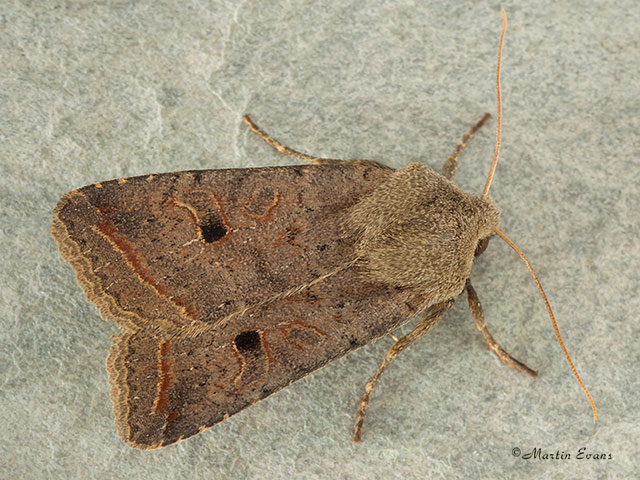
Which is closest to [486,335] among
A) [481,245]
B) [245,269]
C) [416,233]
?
[481,245]

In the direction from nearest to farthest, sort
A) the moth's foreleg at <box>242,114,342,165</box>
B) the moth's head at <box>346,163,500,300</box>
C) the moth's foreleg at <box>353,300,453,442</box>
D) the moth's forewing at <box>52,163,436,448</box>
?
the moth's forewing at <box>52,163,436,448</box>, the moth's head at <box>346,163,500,300</box>, the moth's foreleg at <box>353,300,453,442</box>, the moth's foreleg at <box>242,114,342,165</box>

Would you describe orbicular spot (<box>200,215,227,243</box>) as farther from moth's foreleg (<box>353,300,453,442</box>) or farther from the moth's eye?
the moth's eye

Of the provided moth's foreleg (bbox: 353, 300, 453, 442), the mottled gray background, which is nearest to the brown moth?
moth's foreleg (bbox: 353, 300, 453, 442)

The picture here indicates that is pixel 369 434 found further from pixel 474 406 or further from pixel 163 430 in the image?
pixel 163 430

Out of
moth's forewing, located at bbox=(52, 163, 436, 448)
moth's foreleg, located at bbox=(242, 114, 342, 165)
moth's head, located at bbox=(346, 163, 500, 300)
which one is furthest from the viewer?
moth's foreleg, located at bbox=(242, 114, 342, 165)

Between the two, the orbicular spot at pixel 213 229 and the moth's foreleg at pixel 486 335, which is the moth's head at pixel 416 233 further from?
the orbicular spot at pixel 213 229
